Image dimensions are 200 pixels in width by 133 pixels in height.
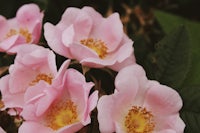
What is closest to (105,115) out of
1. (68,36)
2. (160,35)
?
(68,36)

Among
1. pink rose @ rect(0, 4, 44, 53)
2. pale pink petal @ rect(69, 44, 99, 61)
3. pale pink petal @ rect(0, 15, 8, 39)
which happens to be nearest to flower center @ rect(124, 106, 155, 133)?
pale pink petal @ rect(69, 44, 99, 61)

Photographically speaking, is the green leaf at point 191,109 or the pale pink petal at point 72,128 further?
the green leaf at point 191,109

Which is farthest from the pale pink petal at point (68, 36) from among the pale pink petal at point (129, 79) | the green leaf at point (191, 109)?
the green leaf at point (191, 109)

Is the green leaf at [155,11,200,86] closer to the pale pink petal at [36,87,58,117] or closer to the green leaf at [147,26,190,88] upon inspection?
the green leaf at [147,26,190,88]

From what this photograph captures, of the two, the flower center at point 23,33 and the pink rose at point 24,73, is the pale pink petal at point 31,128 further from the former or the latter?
the flower center at point 23,33

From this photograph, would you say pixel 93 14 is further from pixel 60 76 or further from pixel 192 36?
pixel 192 36
